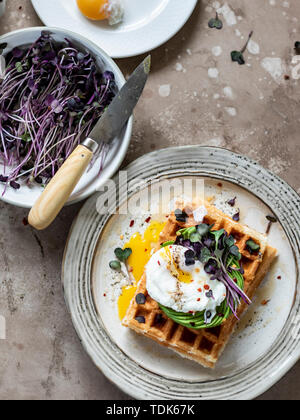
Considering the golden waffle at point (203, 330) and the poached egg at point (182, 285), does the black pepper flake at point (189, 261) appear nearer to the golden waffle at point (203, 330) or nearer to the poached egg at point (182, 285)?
the poached egg at point (182, 285)

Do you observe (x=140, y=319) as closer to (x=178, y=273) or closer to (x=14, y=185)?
(x=178, y=273)

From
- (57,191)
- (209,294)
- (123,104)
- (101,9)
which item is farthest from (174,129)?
(209,294)

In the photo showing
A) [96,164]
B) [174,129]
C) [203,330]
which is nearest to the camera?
[203,330]

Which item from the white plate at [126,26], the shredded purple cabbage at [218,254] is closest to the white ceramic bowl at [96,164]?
the white plate at [126,26]
